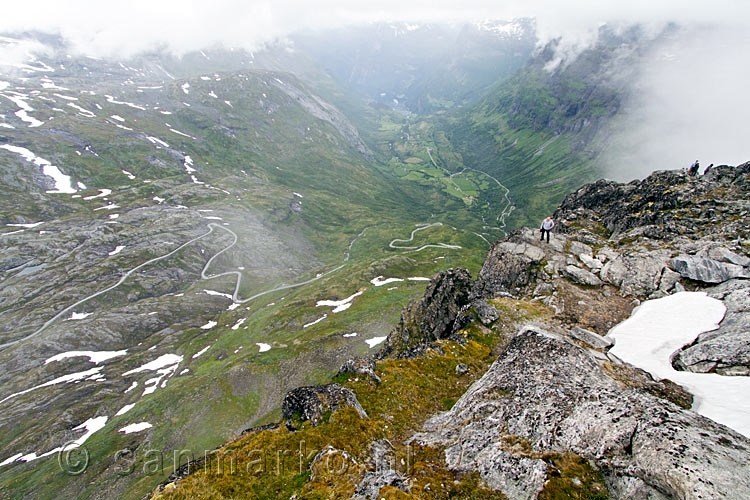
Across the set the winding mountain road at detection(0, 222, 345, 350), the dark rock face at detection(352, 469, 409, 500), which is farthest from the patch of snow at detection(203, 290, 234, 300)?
the dark rock face at detection(352, 469, 409, 500)

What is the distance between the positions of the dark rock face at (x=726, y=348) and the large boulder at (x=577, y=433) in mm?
8805

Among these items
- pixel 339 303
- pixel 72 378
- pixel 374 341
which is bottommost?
pixel 72 378

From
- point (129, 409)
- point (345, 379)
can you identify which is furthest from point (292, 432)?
point (129, 409)

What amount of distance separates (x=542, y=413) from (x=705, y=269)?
32071 millimetres

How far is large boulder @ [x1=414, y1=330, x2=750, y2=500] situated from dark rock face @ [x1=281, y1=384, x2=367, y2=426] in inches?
211

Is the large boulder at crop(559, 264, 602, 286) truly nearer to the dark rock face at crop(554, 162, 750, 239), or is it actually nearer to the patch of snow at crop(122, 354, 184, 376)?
the dark rock face at crop(554, 162, 750, 239)

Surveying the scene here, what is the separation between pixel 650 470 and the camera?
12711 mm

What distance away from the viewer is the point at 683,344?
2577cm

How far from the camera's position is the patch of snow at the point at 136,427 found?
73.6 meters

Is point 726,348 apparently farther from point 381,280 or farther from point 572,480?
point 381,280

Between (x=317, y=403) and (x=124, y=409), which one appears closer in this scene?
(x=317, y=403)

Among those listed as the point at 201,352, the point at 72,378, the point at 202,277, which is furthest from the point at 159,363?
the point at 202,277

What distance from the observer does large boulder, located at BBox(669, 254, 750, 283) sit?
33625 mm

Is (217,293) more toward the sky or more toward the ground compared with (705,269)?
more toward the ground
